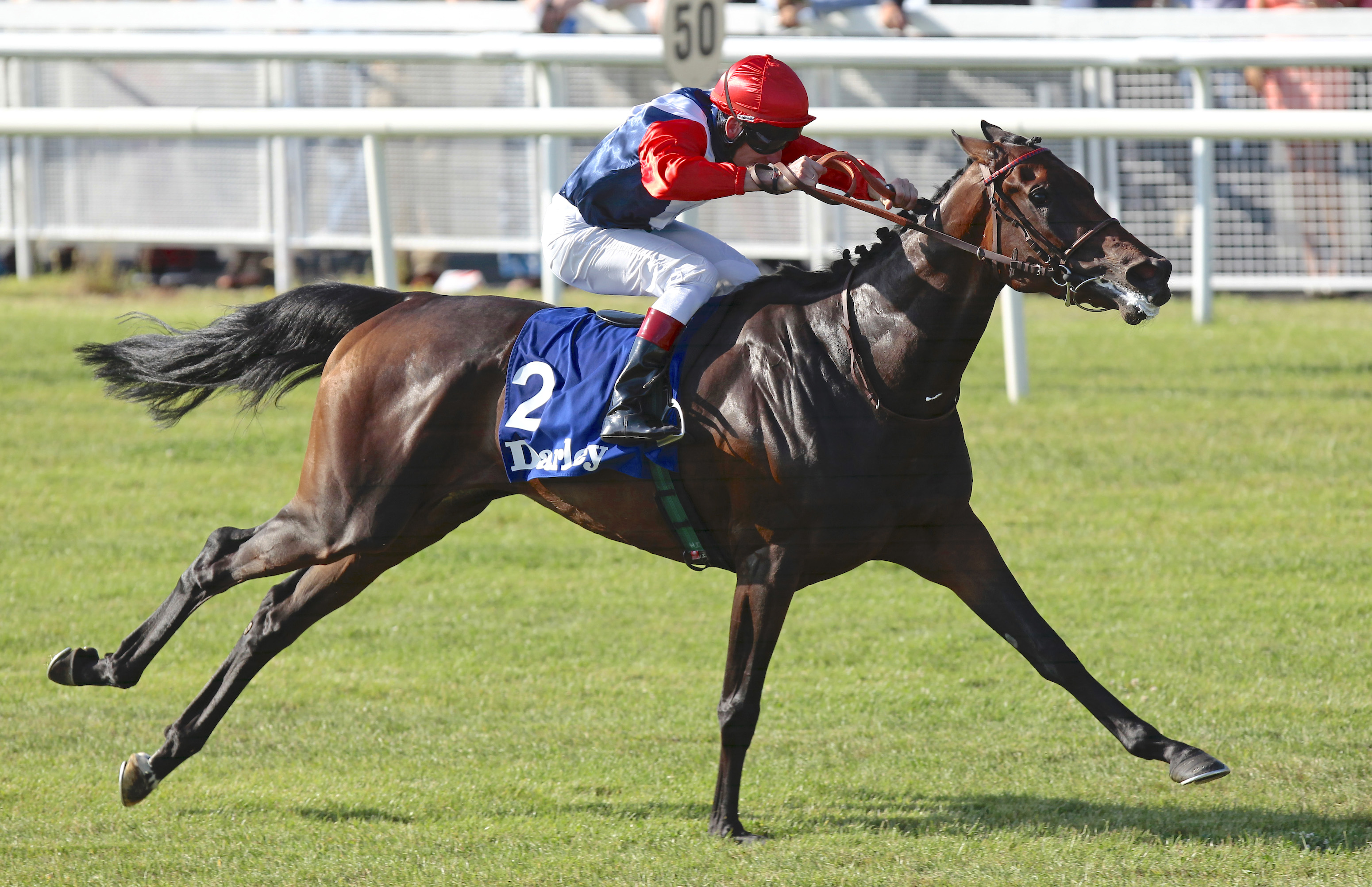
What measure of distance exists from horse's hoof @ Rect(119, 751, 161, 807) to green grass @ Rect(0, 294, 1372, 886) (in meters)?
0.10

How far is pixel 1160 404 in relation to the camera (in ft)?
29.8

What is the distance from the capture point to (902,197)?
4.27 metres

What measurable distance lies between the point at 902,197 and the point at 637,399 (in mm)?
859

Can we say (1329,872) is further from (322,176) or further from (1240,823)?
(322,176)

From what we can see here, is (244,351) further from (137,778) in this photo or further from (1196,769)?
(1196,769)

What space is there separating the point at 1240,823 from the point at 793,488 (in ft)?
5.00

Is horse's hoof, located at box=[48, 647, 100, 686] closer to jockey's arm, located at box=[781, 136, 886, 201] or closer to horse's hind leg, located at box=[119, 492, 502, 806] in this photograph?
horse's hind leg, located at box=[119, 492, 502, 806]

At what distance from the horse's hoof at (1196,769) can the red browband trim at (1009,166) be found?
148 centimetres

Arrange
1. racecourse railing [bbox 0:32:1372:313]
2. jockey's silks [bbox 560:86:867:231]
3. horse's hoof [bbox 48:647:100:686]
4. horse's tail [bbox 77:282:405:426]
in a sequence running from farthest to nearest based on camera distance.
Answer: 1. racecourse railing [bbox 0:32:1372:313]
2. horse's tail [bbox 77:282:405:426]
3. horse's hoof [bbox 48:647:100:686]
4. jockey's silks [bbox 560:86:867:231]

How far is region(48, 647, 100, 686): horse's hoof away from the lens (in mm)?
4750

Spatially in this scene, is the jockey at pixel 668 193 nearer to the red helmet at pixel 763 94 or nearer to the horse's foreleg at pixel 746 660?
the red helmet at pixel 763 94

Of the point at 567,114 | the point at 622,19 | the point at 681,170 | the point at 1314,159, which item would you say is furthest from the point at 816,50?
the point at 681,170

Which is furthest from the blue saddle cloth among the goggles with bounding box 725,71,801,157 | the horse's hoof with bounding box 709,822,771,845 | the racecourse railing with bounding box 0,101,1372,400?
the racecourse railing with bounding box 0,101,1372,400

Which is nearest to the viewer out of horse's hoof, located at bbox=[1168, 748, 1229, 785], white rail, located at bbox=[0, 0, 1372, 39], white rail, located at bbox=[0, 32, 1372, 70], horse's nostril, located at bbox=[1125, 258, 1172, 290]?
horse's nostril, located at bbox=[1125, 258, 1172, 290]
